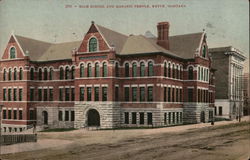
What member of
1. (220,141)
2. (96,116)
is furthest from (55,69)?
(220,141)

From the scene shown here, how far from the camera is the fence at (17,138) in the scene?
20984 mm

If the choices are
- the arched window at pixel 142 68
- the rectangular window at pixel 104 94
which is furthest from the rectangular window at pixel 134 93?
→ the rectangular window at pixel 104 94

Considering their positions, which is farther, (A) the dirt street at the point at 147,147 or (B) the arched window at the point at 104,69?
(B) the arched window at the point at 104,69

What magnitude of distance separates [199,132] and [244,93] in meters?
4.63

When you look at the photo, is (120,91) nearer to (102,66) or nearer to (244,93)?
(102,66)

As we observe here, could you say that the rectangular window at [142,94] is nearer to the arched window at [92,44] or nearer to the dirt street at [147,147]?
the arched window at [92,44]

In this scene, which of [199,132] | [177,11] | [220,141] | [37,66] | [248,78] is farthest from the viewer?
[37,66]

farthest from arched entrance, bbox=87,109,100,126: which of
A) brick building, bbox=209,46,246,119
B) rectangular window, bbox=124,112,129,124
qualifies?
brick building, bbox=209,46,246,119

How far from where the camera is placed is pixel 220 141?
2319cm

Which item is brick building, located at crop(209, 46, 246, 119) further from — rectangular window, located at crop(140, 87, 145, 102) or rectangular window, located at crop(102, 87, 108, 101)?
rectangular window, located at crop(102, 87, 108, 101)

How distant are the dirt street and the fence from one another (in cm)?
118

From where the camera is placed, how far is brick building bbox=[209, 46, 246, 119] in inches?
849

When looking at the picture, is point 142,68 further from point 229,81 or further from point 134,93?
point 229,81

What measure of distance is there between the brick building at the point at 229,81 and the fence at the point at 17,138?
1229 centimetres
